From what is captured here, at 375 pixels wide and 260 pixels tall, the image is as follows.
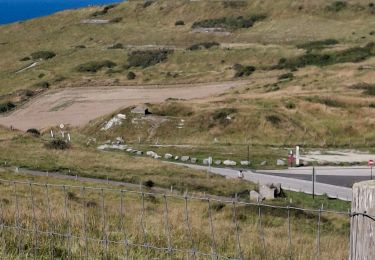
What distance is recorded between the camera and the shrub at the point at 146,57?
122 m

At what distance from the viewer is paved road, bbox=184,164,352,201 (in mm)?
39053

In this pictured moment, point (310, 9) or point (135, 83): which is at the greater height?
point (310, 9)

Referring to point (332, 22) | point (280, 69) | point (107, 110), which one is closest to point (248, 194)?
point (107, 110)

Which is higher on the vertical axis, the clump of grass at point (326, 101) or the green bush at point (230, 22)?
the green bush at point (230, 22)

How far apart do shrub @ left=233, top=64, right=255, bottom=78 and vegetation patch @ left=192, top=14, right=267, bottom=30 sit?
36128 millimetres

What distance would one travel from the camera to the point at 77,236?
9609mm

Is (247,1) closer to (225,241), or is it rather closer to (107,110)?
(107,110)

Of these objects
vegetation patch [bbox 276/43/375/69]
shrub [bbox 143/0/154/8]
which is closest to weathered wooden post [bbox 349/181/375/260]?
vegetation patch [bbox 276/43/375/69]

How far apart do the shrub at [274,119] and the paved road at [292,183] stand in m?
16.0

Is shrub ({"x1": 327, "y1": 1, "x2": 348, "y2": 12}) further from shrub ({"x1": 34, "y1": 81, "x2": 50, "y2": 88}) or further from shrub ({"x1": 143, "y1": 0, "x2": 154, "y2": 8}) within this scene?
shrub ({"x1": 34, "y1": 81, "x2": 50, "y2": 88})

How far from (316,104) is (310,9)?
263 ft

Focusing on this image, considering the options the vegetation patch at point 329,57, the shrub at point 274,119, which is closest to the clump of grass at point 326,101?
the shrub at point 274,119

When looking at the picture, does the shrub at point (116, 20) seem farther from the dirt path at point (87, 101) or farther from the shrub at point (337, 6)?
the dirt path at point (87, 101)

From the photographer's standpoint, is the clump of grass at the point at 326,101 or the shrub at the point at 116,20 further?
the shrub at the point at 116,20
